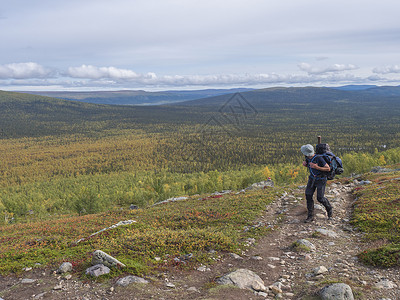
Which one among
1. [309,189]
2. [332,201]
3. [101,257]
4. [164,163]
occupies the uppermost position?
[309,189]

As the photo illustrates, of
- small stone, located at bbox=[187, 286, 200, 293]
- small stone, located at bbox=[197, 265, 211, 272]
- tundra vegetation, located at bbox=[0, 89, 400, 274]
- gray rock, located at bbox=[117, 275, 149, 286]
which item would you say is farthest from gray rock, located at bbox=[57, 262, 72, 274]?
small stone, located at bbox=[197, 265, 211, 272]

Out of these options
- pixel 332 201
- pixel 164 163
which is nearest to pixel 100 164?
pixel 164 163

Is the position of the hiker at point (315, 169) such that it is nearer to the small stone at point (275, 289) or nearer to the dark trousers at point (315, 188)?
the dark trousers at point (315, 188)

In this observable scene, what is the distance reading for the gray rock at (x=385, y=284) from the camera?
25.0ft

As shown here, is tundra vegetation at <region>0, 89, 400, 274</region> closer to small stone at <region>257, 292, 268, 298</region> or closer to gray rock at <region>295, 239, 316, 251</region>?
gray rock at <region>295, 239, 316, 251</region>

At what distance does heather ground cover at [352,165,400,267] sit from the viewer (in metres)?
9.31

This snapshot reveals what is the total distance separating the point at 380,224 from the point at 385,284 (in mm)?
6478

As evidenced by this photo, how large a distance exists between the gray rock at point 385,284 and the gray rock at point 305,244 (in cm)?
324

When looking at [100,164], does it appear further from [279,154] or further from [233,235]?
[233,235]

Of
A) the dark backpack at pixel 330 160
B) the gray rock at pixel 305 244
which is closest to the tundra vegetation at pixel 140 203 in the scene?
the gray rock at pixel 305 244

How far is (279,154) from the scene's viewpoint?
167625mm

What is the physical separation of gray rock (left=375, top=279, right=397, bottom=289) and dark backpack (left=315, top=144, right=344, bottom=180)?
5801 millimetres

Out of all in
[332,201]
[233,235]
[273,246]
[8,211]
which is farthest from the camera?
[8,211]

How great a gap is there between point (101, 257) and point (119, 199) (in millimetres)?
69586
